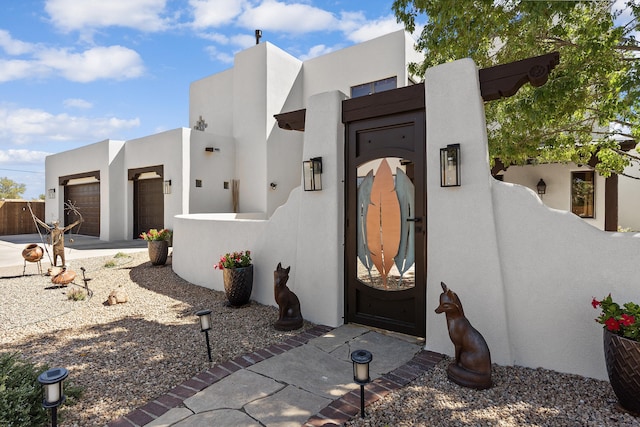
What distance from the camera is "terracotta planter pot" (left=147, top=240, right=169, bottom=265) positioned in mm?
8383

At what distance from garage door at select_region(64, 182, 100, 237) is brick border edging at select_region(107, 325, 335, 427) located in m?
14.4

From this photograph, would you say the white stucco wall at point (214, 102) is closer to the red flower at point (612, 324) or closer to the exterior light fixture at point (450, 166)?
the exterior light fixture at point (450, 166)

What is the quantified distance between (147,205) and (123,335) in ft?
34.8

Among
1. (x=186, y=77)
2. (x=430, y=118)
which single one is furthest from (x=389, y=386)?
(x=186, y=77)

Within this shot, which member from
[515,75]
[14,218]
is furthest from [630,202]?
[14,218]

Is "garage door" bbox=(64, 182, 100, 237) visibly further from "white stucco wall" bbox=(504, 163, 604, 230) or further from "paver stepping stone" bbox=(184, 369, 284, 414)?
"white stucco wall" bbox=(504, 163, 604, 230)

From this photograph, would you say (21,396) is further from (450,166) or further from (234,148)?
(234,148)

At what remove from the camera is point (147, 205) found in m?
13.6

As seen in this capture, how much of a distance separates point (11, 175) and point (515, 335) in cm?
4718

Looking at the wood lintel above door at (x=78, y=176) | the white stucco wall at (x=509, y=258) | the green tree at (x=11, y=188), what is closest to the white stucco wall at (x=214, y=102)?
the wood lintel above door at (x=78, y=176)

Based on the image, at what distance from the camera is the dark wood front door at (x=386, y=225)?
396cm

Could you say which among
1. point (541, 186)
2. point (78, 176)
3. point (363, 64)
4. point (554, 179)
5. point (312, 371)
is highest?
point (363, 64)

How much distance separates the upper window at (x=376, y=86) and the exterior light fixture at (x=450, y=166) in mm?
8014

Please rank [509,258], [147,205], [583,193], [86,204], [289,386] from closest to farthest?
1. [289,386]
2. [509,258]
3. [583,193]
4. [147,205]
5. [86,204]
